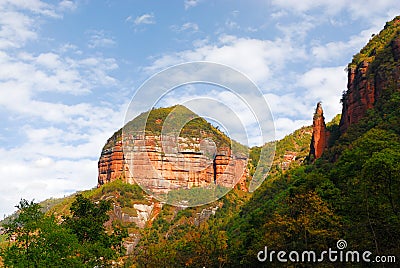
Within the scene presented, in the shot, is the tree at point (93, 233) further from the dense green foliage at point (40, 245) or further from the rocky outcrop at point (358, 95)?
the rocky outcrop at point (358, 95)

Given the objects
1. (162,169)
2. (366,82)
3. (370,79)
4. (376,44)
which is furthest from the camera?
(162,169)

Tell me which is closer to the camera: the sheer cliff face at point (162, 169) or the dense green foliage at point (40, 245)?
the dense green foliage at point (40, 245)

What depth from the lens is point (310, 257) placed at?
98.2ft

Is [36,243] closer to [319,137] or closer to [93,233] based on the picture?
[93,233]

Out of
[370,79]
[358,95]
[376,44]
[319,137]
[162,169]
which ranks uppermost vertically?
[376,44]

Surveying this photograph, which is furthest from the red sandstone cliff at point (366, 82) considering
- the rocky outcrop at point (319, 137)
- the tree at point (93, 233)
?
the tree at point (93, 233)

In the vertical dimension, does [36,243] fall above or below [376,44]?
below

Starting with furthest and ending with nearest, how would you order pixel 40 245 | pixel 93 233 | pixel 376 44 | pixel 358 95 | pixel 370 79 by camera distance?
1. pixel 376 44
2. pixel 358 95
3. pixel 370 79
4. pixel 93 233
5. pixel 40 245

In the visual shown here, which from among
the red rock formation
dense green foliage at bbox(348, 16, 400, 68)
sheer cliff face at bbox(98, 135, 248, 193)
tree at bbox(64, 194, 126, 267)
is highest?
dense green foliage at bbox(348, 16, 400, 68)

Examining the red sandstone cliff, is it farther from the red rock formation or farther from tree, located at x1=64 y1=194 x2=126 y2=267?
tree, located at x1=64 y1=194 x2=126 y2=267

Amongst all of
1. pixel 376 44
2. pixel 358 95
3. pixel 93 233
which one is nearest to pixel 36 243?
pixel 93 233

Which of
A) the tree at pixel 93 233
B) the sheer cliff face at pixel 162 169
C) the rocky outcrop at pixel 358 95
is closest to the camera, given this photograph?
the tree at pixel 93 233

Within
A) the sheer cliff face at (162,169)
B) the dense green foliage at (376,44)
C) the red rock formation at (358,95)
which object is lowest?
the sheer cliff face at (162,169)

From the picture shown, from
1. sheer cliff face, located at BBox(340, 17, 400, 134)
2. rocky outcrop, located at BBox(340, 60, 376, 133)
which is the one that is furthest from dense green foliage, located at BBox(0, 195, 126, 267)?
rocky outcrop, located at BBox(340, 60, 376, 133)
